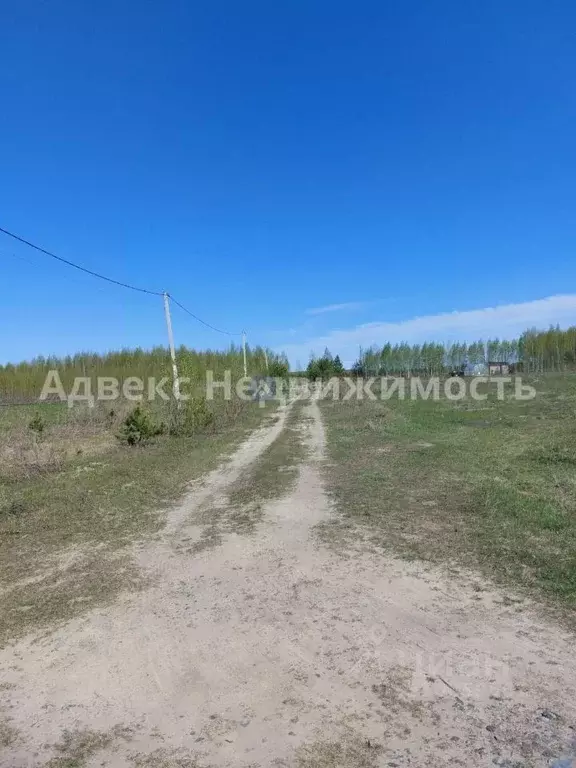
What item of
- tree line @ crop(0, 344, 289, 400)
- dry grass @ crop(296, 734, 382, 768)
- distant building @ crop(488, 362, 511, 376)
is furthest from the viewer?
distant building @ crop(488, 362, 511, 376)

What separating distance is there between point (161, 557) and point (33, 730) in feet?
8.33

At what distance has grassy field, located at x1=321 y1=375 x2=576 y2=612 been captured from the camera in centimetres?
464

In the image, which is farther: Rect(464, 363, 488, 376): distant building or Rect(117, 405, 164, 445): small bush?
Rect(464, 363, 488, 376): distant building

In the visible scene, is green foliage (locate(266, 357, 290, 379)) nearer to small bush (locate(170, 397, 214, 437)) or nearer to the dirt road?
small bush (locate(170, 397, 214, 437))

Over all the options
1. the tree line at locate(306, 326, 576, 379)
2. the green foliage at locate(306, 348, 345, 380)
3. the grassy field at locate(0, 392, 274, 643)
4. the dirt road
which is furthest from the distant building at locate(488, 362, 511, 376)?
the dirt road

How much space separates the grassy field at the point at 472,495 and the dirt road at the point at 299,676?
Result: 22.9 inches

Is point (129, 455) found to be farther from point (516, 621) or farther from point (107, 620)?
point (516, 621)

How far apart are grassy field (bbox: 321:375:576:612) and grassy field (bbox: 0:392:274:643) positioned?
2.54 m

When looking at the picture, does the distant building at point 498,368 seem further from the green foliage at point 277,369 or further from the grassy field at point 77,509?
the grassy field at point 77,509

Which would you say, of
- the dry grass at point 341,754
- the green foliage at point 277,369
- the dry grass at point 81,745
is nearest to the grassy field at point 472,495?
the dry grass at point 341,754

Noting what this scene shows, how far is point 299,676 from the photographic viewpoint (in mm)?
2922

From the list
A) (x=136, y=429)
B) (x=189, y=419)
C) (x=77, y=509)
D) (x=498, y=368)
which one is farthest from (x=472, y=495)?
(x=498, y=368)

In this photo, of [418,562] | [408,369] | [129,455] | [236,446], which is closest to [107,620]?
[418,562]

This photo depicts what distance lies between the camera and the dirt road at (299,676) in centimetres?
236
